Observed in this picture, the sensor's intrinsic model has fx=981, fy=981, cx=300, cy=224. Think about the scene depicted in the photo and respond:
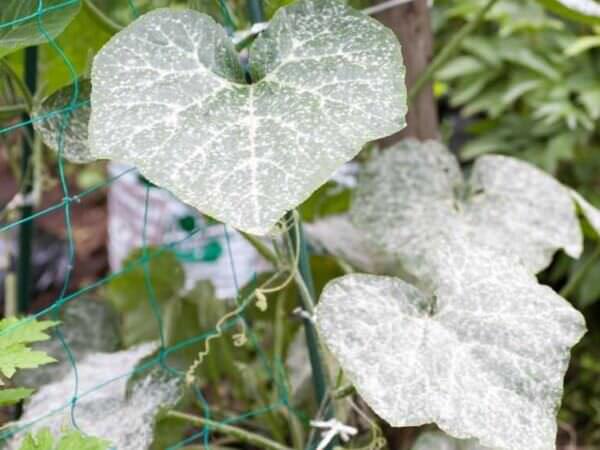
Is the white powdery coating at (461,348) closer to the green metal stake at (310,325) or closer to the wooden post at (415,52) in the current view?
the green metal stake at (310,325)

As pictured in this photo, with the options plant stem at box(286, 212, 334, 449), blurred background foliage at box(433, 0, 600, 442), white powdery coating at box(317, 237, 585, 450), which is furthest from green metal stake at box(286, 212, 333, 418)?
blurred background foliage at box(433, 0, 600, 442)

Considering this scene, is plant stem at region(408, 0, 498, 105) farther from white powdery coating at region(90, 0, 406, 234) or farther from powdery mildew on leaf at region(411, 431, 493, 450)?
powdery mildew on leaf at region(411, 431, 493, 450)

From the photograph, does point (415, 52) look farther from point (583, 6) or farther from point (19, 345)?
point (19, 345)

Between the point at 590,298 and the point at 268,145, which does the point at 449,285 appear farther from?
the point at 590,298

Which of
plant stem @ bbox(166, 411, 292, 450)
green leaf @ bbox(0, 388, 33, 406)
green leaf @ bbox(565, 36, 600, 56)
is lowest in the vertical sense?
green leaf @ bbox(565, 36, 600, 56)

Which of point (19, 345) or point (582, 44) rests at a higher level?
point (19, 345)

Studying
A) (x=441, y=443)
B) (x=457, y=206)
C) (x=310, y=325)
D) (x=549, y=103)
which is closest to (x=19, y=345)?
(x=310, y=325)

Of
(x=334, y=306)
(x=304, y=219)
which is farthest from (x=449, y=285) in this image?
(x=304, y=219)
